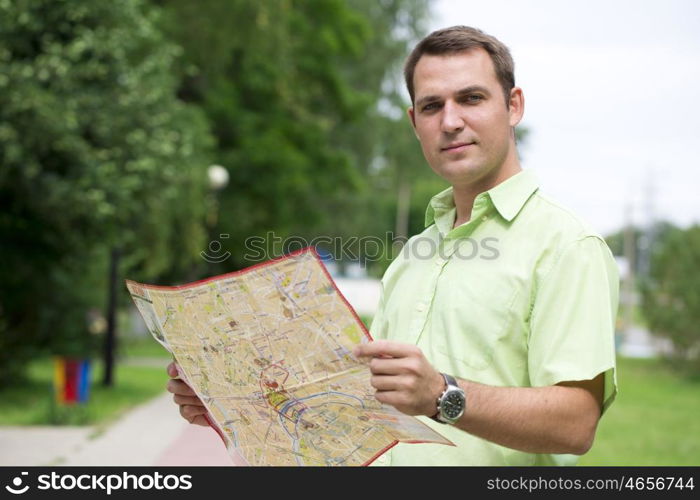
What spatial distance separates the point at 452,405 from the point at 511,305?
339 mm

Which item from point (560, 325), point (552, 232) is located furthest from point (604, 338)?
point (552, 232)

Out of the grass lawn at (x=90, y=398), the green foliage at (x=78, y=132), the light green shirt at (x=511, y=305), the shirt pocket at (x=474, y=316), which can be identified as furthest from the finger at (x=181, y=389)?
the grass lawn at (x=90, y=398)

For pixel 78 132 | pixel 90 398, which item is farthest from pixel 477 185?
pixel 90 398

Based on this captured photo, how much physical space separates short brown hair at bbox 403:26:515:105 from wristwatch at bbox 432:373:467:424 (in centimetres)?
73

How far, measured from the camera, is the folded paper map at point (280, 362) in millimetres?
1729

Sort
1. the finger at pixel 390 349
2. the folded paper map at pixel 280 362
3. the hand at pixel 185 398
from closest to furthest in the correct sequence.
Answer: the finger at pixel 390 349, the folded paper map at pixel 280 362, the hand at pixel 185 398

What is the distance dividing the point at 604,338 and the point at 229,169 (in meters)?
22.2

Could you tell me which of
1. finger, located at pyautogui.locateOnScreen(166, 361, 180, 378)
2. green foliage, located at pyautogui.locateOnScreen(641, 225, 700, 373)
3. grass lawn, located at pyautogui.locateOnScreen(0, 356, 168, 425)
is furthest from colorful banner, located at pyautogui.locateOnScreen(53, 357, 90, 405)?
green foliage, located at pyautogui.locateOnScreen(641, 225, 700, 373)

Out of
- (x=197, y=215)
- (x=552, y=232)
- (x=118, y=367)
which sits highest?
(x=552, y=232)

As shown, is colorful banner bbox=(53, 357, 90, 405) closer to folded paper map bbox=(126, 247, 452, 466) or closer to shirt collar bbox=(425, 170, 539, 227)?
folded paper map bbox=(126, 247, 452, 466)

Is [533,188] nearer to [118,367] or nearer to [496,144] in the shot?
[496,144]

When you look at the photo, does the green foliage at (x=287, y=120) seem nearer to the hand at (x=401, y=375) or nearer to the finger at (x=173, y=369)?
the finger at (x=173, y=369)

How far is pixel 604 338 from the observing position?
1.86 meters

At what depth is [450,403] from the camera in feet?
5.59
